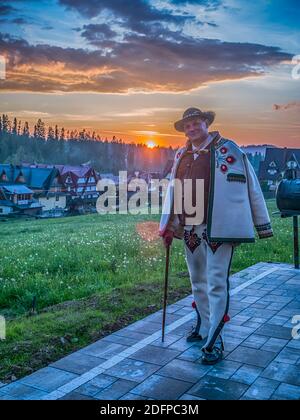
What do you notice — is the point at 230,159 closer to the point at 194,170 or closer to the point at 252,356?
the point at 194,170

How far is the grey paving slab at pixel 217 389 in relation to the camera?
4078 mm

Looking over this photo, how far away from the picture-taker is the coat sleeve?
5.04 m

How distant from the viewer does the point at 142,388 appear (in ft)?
13.9

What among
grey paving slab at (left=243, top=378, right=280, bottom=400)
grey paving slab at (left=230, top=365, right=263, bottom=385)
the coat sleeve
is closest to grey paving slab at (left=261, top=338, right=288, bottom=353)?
grey paving slab at (left=230, top=365, right=263, bottom=385)

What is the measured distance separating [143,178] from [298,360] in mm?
63849

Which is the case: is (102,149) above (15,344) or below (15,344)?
above

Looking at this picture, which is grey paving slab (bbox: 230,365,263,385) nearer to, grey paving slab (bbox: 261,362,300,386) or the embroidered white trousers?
grey paving slab (bbox: 261,362,300,386)

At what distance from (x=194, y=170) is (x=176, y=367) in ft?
7.13

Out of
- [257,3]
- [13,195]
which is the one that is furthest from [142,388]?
[13,195]

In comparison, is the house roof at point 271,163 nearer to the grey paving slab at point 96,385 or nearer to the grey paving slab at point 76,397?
the grey paving slab at point 96,385

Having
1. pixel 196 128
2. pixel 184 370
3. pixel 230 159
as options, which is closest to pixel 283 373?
pixel 184 370

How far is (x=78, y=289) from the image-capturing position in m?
8.16
